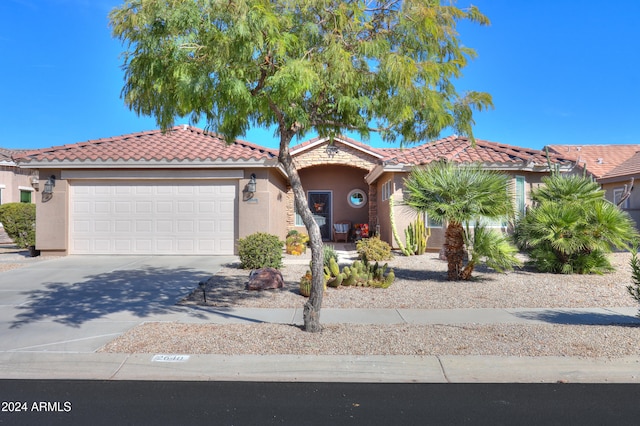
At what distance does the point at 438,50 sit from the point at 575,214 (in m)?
7.14

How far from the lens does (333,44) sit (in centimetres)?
582

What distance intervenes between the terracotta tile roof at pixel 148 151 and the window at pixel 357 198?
7.97m

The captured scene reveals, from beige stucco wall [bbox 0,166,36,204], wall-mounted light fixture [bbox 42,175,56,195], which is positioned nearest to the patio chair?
wall-mounted light fixture [bbox 42,175,56,195]

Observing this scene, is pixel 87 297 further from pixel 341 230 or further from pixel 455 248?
pixel 341 230

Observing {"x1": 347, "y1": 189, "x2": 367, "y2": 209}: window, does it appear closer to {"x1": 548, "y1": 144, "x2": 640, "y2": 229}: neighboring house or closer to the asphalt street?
{"x1": 548, "y1": 144, "x2": 640, "y2": 229}: neighboring house

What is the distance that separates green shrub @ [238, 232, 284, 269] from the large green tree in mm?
5409

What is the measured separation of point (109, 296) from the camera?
8.98m

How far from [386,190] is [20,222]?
13.0 metres

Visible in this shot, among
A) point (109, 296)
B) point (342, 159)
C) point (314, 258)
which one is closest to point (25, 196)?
point (342, 159)

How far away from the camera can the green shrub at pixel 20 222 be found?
16359 millimetres

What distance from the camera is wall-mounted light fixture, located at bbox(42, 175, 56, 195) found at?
15.0 metres

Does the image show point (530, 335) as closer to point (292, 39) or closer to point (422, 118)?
point (422, 118)

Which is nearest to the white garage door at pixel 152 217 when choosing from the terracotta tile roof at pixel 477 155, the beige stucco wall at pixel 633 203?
the terracotta tile roof at pixel 477 155

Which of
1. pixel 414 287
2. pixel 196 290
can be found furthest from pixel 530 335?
pixel 196 290
